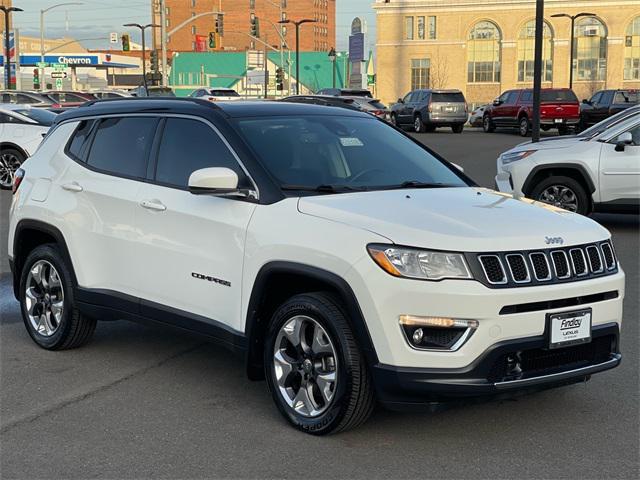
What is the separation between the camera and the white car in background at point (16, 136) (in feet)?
59.8

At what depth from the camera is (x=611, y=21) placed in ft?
282

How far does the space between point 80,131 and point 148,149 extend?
95 cm

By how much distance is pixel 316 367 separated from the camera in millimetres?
4926

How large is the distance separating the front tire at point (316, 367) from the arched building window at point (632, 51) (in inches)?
3446

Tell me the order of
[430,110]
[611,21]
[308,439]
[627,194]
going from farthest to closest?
[611,21]
[430,110]
[627,194]
[308,439]

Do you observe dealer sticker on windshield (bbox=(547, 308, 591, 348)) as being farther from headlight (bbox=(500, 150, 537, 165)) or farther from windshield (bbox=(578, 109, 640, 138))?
headlight (bbox=(500, 150, 537, 165))

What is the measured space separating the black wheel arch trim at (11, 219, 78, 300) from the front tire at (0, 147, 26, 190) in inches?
465

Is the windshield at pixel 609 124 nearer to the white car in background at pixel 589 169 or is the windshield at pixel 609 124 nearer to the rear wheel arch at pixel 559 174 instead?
the white car in background at pixel 589 169

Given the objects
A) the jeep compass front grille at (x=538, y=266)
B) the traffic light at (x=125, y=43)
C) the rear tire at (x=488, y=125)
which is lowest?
the rear tire at (x=488, y=125)

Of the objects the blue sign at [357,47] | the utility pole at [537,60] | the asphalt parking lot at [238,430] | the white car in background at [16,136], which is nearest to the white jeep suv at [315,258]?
the asphalt parking lot at [238,430]

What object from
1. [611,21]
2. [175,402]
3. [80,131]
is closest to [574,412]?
[175,402]

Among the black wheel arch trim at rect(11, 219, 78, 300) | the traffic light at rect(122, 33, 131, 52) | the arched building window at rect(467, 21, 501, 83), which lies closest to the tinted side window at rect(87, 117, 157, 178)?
the black wheel arch trim at rect(11, 219, 78, 300)

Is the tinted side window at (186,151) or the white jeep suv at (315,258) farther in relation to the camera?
the tinted side window at (186,151)

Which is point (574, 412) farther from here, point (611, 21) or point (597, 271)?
point (611, 21)
